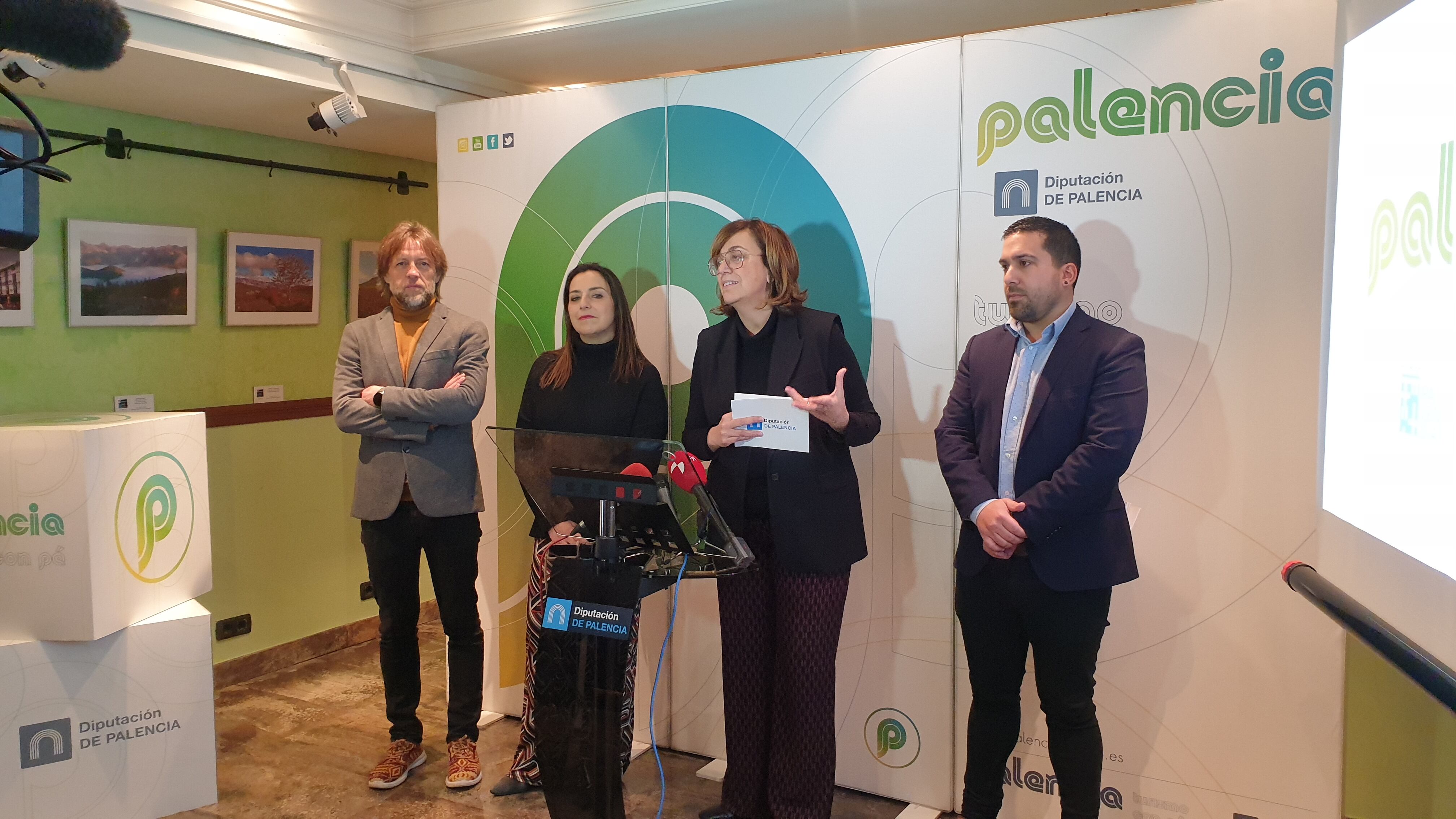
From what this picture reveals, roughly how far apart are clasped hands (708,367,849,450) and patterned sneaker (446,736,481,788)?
4.84 ft

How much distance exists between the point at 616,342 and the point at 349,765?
73.9 inches

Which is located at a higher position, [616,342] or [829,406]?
[616,342]

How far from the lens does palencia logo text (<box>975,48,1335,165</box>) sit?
259 centimetres

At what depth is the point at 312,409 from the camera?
485 cm

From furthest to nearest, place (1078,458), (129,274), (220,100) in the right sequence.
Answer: (129,274)
(220,100)
(1078,458)

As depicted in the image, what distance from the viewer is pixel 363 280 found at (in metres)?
5.09

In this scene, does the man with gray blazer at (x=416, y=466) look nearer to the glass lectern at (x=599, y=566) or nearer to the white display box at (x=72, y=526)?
the white display box at (x=72, y=526)

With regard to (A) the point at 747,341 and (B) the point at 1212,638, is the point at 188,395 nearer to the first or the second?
(A) the point at 747,341

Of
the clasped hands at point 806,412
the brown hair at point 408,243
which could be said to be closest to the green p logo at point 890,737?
the clasped hands at point 806,412

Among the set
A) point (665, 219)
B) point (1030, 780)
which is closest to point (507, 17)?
point (665, 219)

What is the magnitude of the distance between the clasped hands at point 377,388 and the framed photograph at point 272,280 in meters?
1.67

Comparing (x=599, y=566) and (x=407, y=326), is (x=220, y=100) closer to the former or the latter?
(x=407, y=326)

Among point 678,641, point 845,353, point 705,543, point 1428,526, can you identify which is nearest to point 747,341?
point 845,353

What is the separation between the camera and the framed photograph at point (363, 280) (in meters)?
5.02
